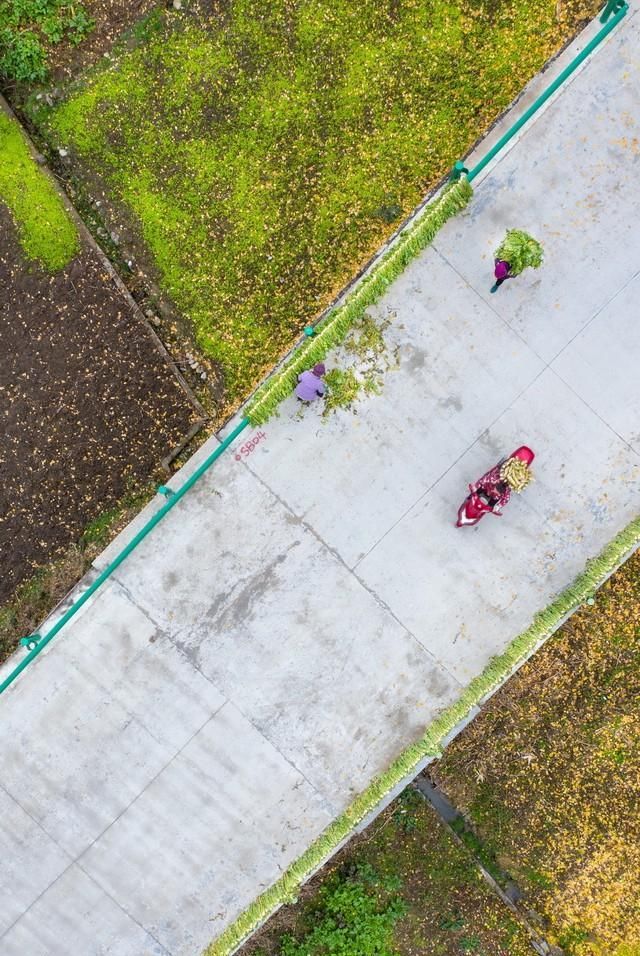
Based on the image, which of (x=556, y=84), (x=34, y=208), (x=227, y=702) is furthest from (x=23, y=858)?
(x=556, y=84)

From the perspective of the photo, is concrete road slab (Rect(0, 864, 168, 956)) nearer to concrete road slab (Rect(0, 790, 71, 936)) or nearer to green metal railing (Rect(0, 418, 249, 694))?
concrete road slab (Rect(0, 790, 71, 936))

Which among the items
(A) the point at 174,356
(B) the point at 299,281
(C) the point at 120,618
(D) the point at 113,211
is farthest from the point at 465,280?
(C) the point at 120,618

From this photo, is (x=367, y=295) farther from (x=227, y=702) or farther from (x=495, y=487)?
(x=227, y=702)

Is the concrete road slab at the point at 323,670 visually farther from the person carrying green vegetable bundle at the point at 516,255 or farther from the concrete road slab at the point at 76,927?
the person carrying green vegetable bundle at the point at 516,255

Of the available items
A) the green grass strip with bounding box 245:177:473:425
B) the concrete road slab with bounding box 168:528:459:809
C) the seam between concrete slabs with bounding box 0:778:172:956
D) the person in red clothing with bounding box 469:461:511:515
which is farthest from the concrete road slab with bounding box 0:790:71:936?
the person in red clothing with bounding box 469:461:511:515

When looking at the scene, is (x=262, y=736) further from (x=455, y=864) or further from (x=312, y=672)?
(x=455, y=864)

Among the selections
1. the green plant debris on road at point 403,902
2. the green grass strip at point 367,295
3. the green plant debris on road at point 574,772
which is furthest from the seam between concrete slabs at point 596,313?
the green plant debris on road at point 403,902
